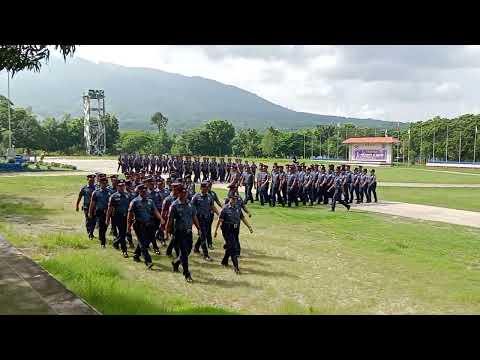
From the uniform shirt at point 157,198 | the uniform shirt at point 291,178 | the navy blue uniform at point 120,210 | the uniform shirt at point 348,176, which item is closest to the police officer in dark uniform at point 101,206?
the navy blue uniform at point 120,210

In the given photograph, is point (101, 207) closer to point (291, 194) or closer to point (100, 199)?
point (100, 199)

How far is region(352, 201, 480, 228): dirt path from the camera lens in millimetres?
15891

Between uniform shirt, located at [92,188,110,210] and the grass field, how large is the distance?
0.99 meters

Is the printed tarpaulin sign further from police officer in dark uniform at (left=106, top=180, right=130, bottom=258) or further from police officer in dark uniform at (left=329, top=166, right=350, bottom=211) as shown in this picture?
police officer in dark uniform at (left=106, top=180, right=130, bottom=258)

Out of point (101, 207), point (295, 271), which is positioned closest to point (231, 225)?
point (295, 271)

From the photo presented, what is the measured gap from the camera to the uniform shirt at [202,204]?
10383 millimetres

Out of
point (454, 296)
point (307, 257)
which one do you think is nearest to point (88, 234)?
point (307, 257)

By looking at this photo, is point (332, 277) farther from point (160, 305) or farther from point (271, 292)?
point (160, 305)

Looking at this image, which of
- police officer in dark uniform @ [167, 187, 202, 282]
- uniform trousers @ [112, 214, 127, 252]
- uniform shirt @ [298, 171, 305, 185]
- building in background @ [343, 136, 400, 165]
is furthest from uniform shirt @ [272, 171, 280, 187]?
building in background @ [343, 136, 400, 165]

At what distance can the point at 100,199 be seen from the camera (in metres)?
11.2
